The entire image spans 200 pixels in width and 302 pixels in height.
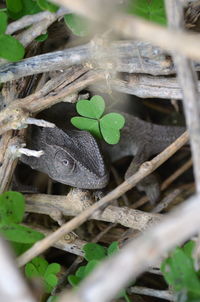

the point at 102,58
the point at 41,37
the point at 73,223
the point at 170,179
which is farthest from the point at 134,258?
the point at 170,179

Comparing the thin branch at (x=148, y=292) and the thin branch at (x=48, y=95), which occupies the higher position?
the thin branch at (x=48, y=95)

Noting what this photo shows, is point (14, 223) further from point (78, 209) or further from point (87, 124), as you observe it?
point (87, 124)

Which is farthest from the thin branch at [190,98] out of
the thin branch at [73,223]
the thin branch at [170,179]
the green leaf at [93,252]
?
the thin branch at [170,179]

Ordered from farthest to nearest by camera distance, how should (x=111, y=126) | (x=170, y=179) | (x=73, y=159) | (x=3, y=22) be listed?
(x=170, y=179) → (x=73, y=159) → (x=111, y=126) → (x=3, y=22)

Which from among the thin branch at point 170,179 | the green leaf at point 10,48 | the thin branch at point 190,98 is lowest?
the thin branch at point 170,179

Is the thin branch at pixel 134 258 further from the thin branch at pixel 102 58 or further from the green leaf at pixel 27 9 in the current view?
the green leaf at pixel 27 9

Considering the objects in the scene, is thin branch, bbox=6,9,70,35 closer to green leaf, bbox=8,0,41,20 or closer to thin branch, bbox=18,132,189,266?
green leaf, bbox=8,0,41,20

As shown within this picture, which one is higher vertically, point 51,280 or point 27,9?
point 27,9
